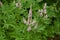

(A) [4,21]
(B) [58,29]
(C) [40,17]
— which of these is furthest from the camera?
(B) [58,29]

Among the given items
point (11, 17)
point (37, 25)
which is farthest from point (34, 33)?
point (11, 17)

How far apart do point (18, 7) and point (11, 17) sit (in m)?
0.20

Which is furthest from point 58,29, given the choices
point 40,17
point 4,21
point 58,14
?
point 4,21

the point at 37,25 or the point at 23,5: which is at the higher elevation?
the point at 23,5

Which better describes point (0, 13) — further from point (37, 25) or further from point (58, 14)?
point (58, 14)

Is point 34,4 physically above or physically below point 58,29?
above

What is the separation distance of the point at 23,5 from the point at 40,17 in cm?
33

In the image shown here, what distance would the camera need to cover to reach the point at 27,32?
2889 mm

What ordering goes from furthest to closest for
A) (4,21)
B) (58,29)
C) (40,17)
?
(58,29), (40,17), (4,21)

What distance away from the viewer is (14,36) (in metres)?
2.95

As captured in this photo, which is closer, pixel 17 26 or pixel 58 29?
pixel 17 26

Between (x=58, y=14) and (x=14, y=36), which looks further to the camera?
(x=58, y=14)

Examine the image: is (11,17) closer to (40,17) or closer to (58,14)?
(40,17)

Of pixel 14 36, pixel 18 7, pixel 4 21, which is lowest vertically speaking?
pixel 14 36
